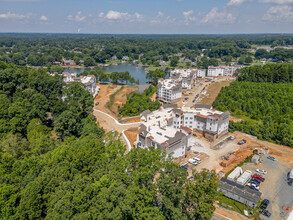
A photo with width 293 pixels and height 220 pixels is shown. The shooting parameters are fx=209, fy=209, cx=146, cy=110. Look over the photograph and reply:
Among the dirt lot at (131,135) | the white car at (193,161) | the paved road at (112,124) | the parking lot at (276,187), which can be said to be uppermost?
the paved road at (112,124)

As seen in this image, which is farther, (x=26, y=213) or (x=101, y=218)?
(x=26, y=213)

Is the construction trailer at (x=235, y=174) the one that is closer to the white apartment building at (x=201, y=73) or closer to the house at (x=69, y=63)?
the white apartment building at (x=201, y=73)

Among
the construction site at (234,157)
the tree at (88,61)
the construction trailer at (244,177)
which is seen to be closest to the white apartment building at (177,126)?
the construction site at (234,157)

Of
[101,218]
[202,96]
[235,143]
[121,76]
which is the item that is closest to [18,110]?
[101,218]

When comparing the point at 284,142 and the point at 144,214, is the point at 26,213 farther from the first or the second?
the point at 284,142

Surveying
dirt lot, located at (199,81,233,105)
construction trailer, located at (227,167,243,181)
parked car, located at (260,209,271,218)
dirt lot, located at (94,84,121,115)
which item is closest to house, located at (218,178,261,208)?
parked car, located at (260,209,271,218)

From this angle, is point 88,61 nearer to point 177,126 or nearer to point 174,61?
point 174,61

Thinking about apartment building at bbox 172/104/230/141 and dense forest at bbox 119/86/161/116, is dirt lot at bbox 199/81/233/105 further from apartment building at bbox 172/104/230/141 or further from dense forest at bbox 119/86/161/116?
apartment building at bbox 172/104/230/141
